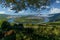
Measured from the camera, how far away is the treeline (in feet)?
13.6

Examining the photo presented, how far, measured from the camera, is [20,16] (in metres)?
4.25

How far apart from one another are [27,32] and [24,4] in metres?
0.58

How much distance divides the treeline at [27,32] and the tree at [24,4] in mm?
358

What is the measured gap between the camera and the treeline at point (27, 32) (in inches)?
163

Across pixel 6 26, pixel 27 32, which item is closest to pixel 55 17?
pixel 27 32

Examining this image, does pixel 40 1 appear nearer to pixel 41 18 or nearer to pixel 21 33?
pixel 41 18

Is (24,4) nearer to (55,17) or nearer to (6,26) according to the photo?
(6,26)

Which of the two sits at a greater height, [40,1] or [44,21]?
[40,1]

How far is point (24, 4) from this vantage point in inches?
168

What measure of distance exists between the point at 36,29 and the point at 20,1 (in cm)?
67

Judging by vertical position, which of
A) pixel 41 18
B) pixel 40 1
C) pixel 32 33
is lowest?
pixel 32 33

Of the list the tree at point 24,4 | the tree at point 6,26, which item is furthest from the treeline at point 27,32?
the tree at point 24,4

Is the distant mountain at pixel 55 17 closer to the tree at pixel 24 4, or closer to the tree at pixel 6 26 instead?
the tree at pixel 24 4

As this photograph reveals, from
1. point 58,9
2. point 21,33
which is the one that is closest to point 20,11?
point 21,33
